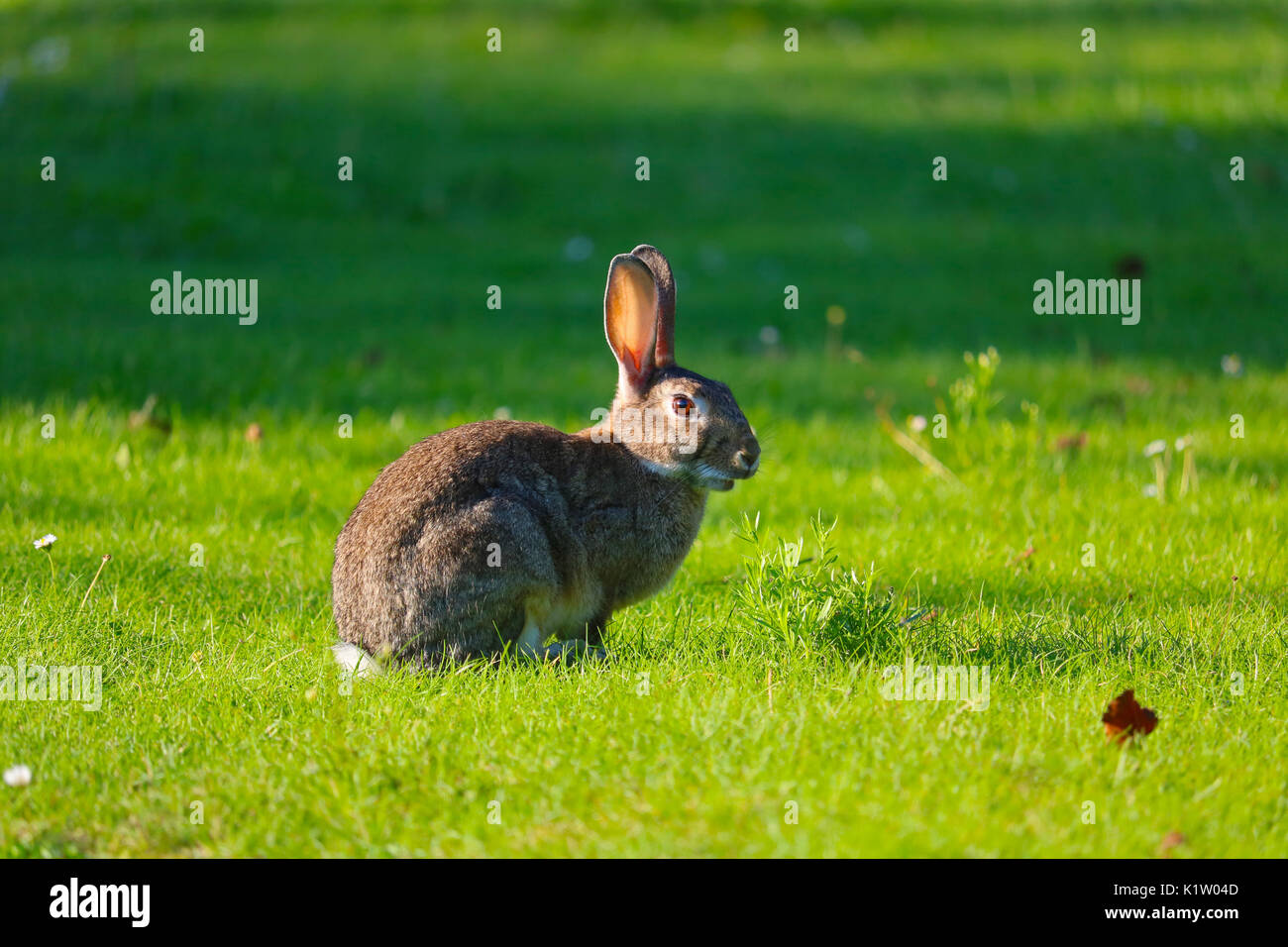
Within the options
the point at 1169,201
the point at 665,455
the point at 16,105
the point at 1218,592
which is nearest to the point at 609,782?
the point at 665,455

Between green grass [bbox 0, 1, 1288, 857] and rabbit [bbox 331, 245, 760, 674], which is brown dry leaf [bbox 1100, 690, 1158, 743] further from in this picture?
rabbit [bbox 331, 245, 760, 674]

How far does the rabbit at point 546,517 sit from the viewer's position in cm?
501

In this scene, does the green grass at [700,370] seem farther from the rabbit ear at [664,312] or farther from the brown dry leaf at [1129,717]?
the rabbit ear at [664,312]

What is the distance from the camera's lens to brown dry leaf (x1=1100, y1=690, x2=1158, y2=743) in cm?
426

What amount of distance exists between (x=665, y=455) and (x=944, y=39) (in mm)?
17824

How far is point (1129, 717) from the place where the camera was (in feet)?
14.0

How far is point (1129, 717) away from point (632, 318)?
104 inches

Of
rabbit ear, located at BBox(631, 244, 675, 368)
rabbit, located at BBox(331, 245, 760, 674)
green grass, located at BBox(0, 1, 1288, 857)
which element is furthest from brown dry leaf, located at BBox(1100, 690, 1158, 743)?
rabbit ear, located at BBox(631, 244, 675, 368)

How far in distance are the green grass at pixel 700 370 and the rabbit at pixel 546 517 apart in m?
0.28

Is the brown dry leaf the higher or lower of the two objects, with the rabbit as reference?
lower

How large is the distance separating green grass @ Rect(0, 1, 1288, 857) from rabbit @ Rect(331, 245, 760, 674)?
11.1 inches

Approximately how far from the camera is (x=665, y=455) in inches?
221

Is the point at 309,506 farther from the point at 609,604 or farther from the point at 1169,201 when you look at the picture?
the point at 1169,201

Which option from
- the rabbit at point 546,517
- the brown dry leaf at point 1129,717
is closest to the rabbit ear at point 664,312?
the rabbit at point 546,517
